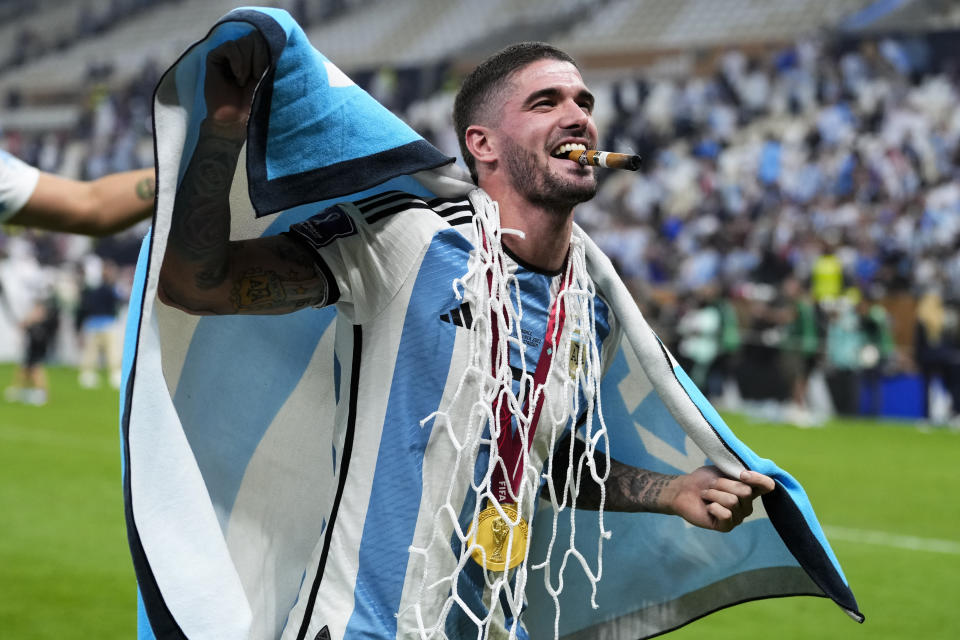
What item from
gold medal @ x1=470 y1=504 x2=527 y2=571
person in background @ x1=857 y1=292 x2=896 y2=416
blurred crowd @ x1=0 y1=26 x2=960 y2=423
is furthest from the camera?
blurred crowd @ x1=0 y1=26 x2=960 y2=423

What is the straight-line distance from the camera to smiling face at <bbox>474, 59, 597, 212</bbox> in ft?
7.78

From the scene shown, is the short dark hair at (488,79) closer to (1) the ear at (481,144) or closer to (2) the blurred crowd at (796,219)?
(1) the ear at (481,144)

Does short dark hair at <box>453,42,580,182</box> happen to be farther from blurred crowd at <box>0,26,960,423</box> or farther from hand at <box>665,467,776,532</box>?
blurred crowd at <box>0,26,960,423</box>

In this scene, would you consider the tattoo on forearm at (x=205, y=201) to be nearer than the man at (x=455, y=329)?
Yes

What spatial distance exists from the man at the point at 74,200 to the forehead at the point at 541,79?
33.0 inches

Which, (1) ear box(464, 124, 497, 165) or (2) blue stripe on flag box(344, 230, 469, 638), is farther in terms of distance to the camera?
(1) ear box(464, 124, 497, 165)

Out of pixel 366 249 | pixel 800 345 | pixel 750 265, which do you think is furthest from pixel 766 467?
pixel 750 265

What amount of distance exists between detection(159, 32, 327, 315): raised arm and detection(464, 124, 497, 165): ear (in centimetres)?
44

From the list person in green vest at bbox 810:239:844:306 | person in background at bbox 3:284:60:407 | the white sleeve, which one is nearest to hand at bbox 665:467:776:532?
the white sleeve

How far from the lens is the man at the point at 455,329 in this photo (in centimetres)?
223

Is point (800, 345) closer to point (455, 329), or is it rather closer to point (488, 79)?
point (488, 79)

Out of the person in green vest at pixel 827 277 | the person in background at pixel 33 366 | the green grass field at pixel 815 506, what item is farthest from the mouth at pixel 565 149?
the person in green vest at pixel 827 277

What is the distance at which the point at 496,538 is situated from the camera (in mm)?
2316

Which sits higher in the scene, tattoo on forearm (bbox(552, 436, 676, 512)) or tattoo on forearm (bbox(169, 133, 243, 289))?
tattoo on forearm (bbox(169, 133, 243, 289))
